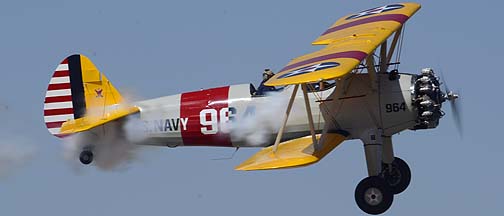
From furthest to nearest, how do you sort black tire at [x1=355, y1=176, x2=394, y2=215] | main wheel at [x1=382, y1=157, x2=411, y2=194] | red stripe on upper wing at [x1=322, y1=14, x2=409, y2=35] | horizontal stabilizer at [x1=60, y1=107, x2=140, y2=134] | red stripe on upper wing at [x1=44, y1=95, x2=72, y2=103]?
red stripe on upper wing at [x1=44, y1=95, x2=72, y2=103], horizontal stabilizer at [x1=60, y1=107, x2=140, y2=134], red stripe on upper wing at [x1=322, y1=14, x2=409, y2=35], main wheel at [x1=382, y1=157, x2=411, y2=194], black tire at [x1=355, y1=176, x2=394, y2=215]

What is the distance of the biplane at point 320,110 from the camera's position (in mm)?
20250

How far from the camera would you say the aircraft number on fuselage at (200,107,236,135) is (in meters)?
21.8

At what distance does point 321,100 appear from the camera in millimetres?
21000

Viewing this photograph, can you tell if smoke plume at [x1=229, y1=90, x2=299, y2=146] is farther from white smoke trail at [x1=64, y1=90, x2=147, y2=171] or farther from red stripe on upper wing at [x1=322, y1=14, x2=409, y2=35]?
red stripe on upper wing at [x1=322, y1=14, x2=409, y2=35]

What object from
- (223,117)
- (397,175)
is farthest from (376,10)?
(223,117)

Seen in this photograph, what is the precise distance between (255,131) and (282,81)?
3.16 metres

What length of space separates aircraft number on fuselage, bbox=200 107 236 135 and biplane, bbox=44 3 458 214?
15 mm

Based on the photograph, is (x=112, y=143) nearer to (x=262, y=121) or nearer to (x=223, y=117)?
(x=223, y=117)

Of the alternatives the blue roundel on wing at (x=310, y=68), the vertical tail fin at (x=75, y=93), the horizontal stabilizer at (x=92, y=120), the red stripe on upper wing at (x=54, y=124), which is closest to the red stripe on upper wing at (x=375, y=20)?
the blue roundel on wing at (x=310, y=68)

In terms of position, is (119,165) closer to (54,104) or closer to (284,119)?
(54,104)

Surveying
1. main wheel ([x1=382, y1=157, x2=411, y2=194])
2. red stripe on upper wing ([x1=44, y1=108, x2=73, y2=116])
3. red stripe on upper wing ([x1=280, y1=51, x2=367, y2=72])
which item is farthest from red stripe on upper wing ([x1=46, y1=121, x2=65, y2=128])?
main wheel ([x1=382, y1=157, x2=411, y2=194])

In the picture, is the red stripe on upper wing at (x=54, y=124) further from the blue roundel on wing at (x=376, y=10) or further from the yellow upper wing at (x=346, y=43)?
the blue roundel on wing at (x=376, y=10)

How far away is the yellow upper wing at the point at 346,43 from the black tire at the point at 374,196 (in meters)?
1.94

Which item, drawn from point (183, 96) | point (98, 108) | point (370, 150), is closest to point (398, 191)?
point (370, 150)
